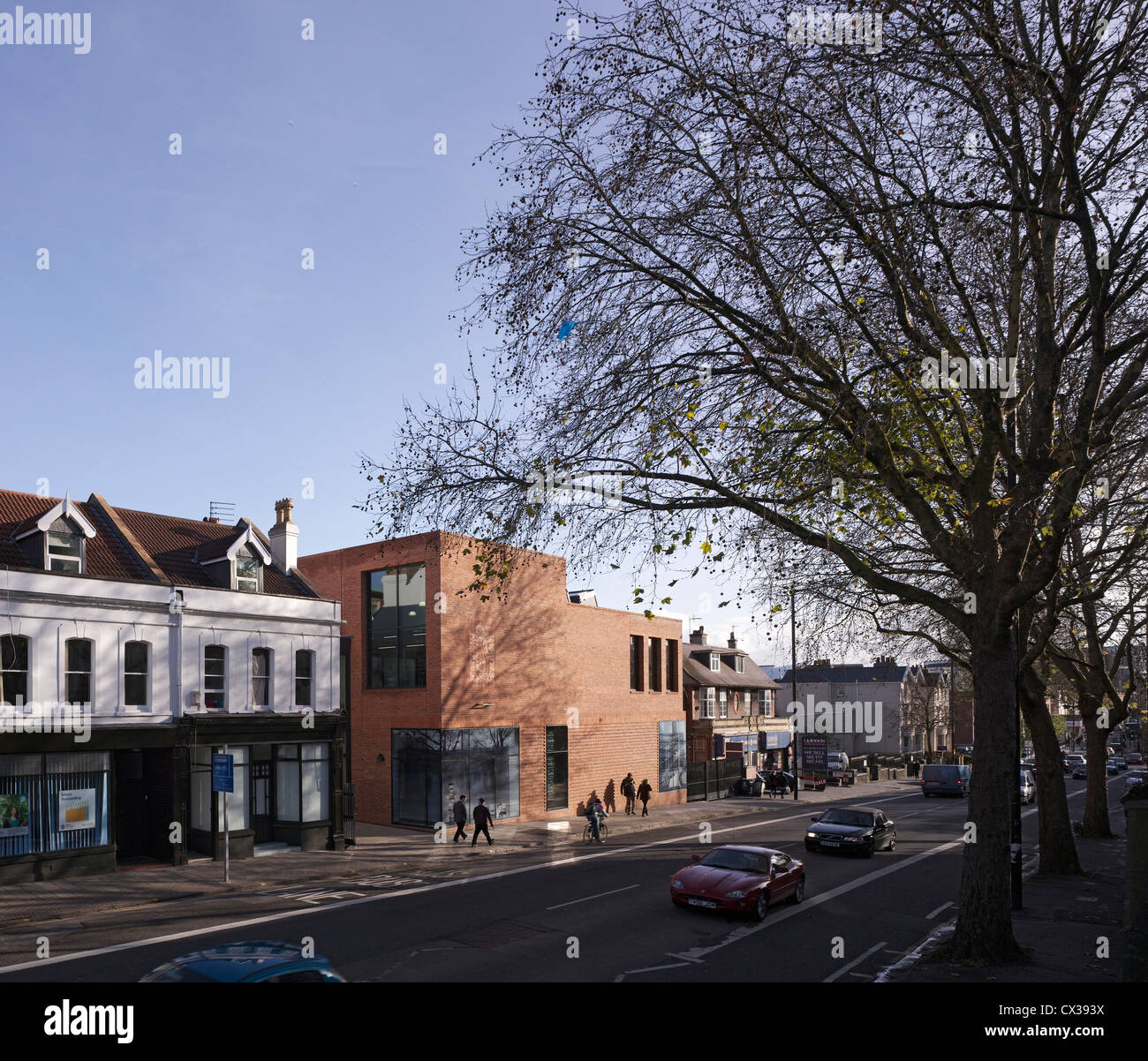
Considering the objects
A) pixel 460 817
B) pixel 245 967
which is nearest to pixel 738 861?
pixel 460 817

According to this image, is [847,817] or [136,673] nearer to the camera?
[136,673]

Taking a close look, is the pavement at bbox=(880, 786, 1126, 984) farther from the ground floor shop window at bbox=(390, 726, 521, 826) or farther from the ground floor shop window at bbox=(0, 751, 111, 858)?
the ground floor shop window at bbox=(0, 751, 111, 858)

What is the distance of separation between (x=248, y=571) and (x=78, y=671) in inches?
230

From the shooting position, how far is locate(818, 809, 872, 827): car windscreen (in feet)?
89.9

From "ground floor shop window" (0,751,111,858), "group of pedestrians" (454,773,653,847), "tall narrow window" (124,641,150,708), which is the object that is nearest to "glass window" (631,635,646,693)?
"group of pedestrians" (454,773,653,847)

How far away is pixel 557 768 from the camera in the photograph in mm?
35719

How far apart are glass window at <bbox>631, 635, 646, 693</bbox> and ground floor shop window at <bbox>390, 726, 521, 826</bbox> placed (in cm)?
1039

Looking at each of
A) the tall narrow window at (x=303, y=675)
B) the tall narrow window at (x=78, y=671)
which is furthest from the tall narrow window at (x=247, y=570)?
the tall narrow window at (x=78, y=671)

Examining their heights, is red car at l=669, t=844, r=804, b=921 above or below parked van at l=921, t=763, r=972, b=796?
above

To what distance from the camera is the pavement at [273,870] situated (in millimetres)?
18516

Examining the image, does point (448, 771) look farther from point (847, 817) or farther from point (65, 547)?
point (65, 547)

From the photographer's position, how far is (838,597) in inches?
720
